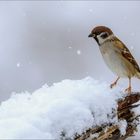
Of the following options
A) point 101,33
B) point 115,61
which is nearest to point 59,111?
point 101,33

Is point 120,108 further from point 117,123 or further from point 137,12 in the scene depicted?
point 137,12

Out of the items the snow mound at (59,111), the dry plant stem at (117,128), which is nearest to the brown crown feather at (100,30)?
the dry plant stem at (117,128)

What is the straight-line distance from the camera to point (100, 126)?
4422mm

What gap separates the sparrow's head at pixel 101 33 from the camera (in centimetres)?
606

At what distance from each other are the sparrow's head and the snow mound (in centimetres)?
135

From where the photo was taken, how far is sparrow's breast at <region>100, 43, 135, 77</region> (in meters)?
6.43

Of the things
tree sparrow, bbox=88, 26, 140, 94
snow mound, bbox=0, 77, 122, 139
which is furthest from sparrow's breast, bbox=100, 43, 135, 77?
snow mound, bbox=0, 77, 122, 139

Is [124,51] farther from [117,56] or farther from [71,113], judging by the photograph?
[71,113]

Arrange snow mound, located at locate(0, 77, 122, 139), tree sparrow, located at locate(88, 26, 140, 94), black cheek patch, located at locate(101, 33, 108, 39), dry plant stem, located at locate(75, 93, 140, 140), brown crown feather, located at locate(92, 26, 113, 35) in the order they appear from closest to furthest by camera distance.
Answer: snow mound, located at locate(0, 77, 122, 139) → dry plant stem, located at locate(75, 93, 140, 140) → brown crown feather, located at locate(92, 26, 113, 35) → black cheek patch, located at locate(101, 33, 108, 39) → tree sparrow, located at locate(88, 26, 140, 94)

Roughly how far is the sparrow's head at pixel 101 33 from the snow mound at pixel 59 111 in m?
1.35

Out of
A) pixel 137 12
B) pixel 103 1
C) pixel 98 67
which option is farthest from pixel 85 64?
pixel 103 1

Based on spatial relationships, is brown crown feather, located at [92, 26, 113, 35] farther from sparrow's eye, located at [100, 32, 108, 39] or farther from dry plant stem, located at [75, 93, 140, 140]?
dry plant stem, located at [75, 93, 140, 140]

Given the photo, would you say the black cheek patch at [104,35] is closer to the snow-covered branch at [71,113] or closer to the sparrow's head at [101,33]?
the sparrow's head at [101,33]

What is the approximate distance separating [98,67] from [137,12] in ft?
11.0
